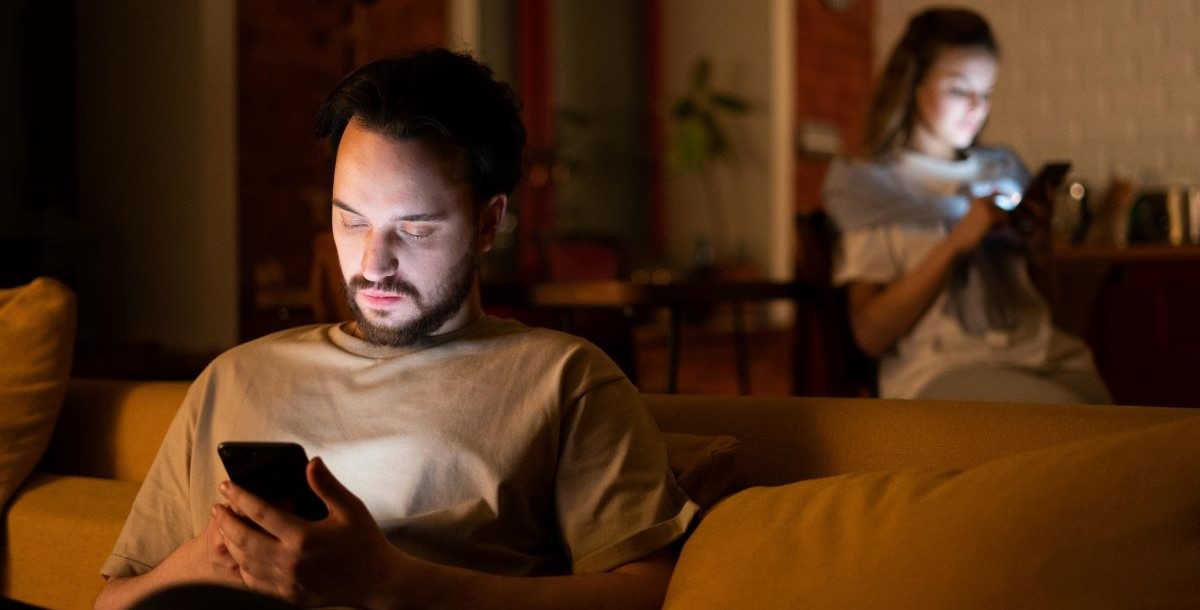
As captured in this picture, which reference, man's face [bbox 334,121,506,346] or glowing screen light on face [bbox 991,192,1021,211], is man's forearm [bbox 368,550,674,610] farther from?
glowing screen light on face [bbox 991,192,1021,211]

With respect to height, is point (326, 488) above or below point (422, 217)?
below

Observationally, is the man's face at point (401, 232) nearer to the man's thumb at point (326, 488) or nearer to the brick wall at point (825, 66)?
the man's thumb at point (326, 488)

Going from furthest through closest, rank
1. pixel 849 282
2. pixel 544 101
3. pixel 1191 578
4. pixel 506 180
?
pixel 544 101, pixel 849 282, pixel 506 180, pixel 1191 578

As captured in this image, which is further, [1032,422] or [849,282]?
[849,282]

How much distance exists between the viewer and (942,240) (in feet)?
6.95

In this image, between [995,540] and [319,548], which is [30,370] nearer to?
[319,548]

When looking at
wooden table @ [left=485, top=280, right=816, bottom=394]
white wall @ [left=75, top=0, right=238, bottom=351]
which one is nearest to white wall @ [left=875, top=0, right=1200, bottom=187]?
wooden table @ [left=485, top=280, right=816, bottom=394]

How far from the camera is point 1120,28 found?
4.83 meters

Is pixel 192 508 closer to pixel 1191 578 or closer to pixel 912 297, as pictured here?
pixel 1191 578

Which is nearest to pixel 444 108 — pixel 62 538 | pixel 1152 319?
pixel 62 538

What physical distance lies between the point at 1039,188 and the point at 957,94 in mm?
266

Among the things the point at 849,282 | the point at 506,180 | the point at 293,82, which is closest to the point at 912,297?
the point at 849,282

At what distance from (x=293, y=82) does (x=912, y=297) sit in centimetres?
330

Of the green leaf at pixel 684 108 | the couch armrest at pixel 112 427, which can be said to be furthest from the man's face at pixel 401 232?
the green leaf at pixel 684 108
